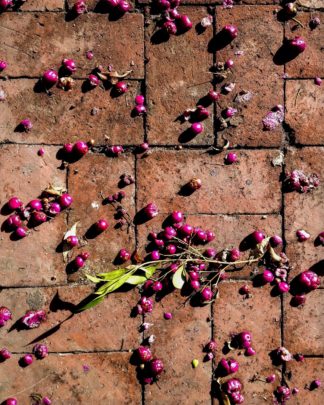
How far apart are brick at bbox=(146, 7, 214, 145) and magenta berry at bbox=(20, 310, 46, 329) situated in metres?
1.69

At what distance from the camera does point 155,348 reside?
4070 mm

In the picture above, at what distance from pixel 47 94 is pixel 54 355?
2.15m

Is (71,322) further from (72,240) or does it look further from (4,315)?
(72,240)

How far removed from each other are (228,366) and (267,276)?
796 millimetres

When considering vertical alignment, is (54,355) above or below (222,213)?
below

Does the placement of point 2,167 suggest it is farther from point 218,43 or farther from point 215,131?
point 218,43

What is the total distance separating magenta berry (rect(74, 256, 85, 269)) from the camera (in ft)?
13.1

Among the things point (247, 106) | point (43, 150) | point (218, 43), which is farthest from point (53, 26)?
point (247, 106)

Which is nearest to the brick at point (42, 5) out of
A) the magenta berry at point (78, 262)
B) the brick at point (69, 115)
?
the brick at point (69, 115)

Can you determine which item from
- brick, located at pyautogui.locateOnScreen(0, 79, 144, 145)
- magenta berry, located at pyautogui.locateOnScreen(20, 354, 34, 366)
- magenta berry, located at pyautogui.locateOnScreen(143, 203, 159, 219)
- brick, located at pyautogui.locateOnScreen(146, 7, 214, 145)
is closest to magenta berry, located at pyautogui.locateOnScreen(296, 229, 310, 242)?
brick, located at pyautogui.locateOnScreen(146, 7, 214, 145)

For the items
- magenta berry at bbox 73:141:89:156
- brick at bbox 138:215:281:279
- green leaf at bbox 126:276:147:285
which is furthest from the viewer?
brick at bbox 138:215:281:279

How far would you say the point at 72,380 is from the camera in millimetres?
4043

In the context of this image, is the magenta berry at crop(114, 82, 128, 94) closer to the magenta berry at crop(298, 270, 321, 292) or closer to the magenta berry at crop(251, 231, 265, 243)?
the magenta berry at crop(251, 231, 265, 243)

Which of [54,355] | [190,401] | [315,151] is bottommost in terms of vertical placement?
[190,401]
